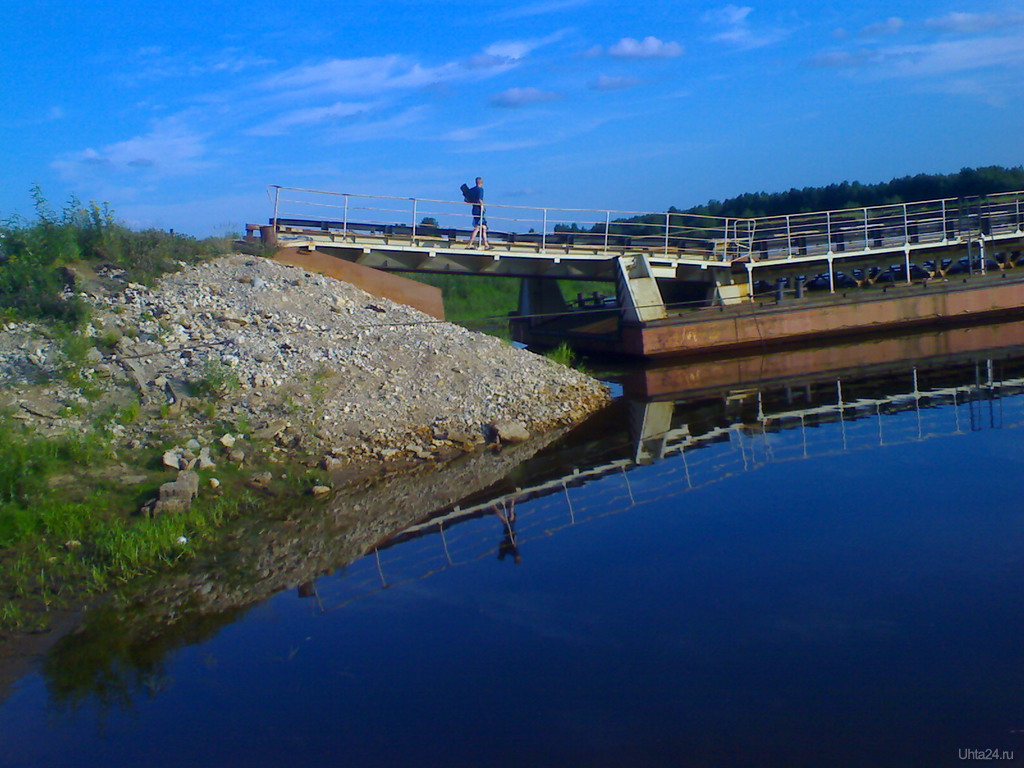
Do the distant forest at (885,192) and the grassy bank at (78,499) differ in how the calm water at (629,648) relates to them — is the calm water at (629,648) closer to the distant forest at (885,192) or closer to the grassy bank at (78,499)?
the grassy bank at (78,499)

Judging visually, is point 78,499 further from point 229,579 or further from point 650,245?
point 650,245

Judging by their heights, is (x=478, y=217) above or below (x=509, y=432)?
above

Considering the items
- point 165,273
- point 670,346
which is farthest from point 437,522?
point 670,346

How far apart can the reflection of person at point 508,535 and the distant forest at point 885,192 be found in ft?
126

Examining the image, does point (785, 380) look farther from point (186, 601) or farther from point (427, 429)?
point (186, 601)

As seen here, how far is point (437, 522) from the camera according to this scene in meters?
10.4

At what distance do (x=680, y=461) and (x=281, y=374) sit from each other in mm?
6419

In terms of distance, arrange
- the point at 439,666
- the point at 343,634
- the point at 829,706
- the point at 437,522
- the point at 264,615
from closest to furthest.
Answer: the point at 829,706 < the point at 439,666 < the point at 343,634 < the point at 264,615 < the point at 437,522

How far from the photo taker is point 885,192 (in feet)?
160

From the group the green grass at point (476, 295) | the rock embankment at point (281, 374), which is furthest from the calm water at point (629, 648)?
the green grass at point (476, 295)

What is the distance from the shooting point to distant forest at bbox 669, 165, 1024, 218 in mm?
46594

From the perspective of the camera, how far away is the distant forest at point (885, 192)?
153 ft

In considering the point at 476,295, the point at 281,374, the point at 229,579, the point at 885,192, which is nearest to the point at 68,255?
the point at 281,374

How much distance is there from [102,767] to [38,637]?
2.49 m
